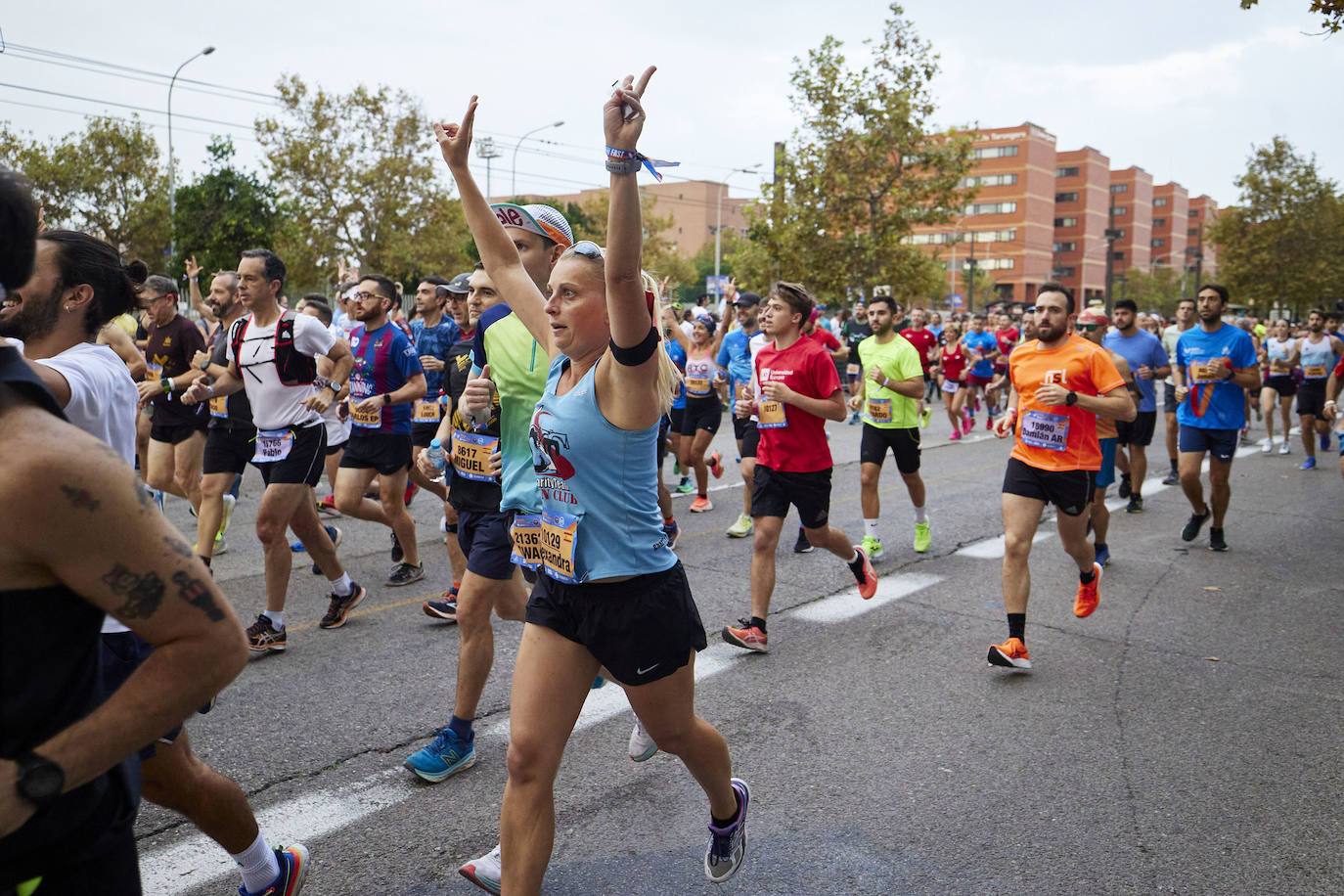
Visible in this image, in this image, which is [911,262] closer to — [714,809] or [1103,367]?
[1103,367]

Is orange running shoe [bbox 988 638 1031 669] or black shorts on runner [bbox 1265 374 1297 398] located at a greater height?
black shorts on runner [bbox 1265 374 1297 398]

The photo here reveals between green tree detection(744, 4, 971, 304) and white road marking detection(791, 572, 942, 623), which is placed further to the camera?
green tree detection(744, 4, 971, 304)

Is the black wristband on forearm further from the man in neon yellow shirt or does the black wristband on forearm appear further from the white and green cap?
the man in neon yellow shirt

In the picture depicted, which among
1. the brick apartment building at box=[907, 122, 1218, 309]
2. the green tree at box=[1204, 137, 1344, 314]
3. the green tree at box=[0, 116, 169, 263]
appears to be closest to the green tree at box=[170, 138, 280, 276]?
the green tree at box=[0, 116, 169, 263]

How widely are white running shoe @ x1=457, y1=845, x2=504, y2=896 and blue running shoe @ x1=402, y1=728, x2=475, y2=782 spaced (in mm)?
850

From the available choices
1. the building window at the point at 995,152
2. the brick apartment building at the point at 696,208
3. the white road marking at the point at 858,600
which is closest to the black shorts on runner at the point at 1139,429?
the white road marking at the point at 858,600

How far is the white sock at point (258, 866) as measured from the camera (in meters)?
2.89

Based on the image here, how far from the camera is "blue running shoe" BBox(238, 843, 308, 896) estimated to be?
9.78 ft

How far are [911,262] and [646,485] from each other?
2745cm

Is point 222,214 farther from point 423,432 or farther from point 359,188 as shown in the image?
point 423,432

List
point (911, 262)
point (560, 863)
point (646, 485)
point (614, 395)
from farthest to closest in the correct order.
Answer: point (911, 262), point (560, 863), point (646, 485), point (614, 395)

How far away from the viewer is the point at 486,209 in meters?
3.52

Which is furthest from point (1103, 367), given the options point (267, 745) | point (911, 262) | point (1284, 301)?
point (1284, 301)

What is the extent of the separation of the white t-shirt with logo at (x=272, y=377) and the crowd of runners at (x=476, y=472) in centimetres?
2
